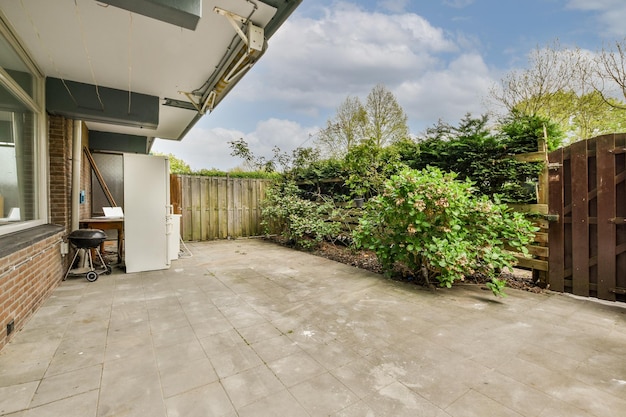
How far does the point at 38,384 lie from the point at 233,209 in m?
6.45

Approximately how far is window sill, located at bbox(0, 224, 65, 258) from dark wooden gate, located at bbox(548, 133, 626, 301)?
546 cm

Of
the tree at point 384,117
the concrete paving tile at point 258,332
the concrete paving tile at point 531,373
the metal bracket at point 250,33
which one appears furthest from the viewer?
the tree at point 384,117

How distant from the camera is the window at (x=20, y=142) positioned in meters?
2.73

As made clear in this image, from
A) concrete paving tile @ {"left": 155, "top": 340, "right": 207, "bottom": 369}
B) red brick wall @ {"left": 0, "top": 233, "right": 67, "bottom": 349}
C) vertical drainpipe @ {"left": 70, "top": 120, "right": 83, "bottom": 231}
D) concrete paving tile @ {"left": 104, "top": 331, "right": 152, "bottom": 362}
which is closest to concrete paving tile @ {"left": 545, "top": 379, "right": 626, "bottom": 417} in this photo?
concrete paving tile @ {"left": 155, "top": 340, "right": 207, "bottom": 369}

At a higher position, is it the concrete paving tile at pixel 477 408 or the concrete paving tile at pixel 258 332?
the concrete paving tile at pixel 258 332

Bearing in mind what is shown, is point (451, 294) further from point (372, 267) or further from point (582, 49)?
point (582, 49)

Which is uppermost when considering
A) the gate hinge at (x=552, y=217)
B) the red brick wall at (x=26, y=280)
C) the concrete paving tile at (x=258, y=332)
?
the gate hinge at (x=552, y=217)

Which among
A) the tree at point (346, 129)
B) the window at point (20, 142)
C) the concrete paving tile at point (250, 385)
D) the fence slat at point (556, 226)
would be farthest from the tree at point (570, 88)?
the window at point (20, 142)

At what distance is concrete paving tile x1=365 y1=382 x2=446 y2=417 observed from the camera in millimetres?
1491

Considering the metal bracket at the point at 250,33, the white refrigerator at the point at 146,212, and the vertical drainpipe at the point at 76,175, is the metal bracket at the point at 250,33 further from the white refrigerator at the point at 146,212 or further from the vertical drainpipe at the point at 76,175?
the vertical drainpipe at the point at 76,175

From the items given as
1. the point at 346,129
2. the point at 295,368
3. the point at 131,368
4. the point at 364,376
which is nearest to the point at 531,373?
the point at 364,376

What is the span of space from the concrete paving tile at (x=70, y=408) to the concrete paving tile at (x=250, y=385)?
2.29 feet

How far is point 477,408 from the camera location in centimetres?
153

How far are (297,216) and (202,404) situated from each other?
5.16 metres
